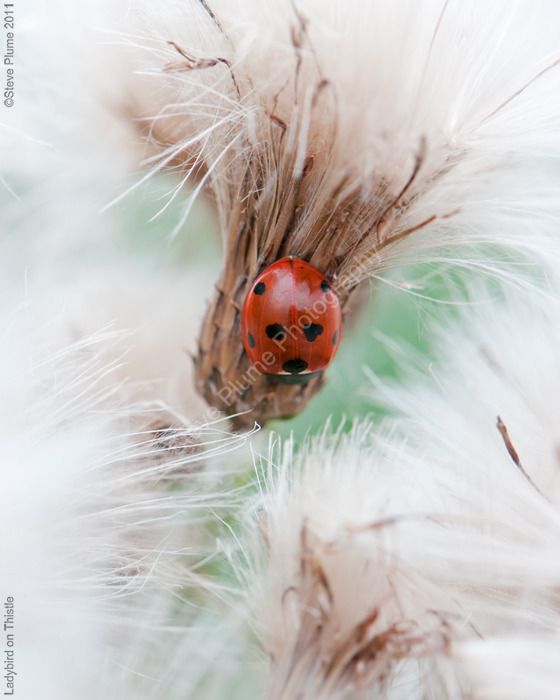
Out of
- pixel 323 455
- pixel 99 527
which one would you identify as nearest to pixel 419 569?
pixel 323 455

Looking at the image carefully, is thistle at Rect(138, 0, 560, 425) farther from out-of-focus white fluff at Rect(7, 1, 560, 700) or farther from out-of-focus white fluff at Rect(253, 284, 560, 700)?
out-of-focus white fluff at Rect(253, 284, 560, 700)

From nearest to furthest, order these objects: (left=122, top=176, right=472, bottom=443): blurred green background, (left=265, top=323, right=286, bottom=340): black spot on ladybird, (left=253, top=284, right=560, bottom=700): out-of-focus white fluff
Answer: (left=253, top=284, right=560, bottom=700): out-of-focus white fluff, (left=265, top=323, right=286, bottom=340): black spot on ladybird, (left=122, top=176, right=472, bottom=443): blurred green background

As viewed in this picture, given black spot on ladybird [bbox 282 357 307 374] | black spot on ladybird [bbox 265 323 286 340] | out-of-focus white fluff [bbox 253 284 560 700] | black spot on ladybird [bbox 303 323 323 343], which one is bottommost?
out-of-focus white fluff [bbox 253 284 560 700]

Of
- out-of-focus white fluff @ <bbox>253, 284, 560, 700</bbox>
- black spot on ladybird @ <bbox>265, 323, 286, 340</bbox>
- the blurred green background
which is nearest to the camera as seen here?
out-of-focus white fluff @ <bbox>253, 284, 560, 700</bbox>

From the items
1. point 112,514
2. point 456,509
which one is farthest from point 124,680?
point 456,509

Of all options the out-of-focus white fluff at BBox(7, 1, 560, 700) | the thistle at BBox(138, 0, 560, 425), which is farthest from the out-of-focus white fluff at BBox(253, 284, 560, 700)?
the thistle at BBox(138, 0, 560, 425)

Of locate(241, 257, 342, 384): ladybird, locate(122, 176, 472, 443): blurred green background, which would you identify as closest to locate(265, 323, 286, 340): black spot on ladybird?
locate(241, 257, 342, 384): ladybird

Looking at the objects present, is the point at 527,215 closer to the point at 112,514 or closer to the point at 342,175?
the point at 342,175

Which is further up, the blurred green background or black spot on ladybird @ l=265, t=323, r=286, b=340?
black spot on ladybird @ l=265, t=323, r=286, b=340

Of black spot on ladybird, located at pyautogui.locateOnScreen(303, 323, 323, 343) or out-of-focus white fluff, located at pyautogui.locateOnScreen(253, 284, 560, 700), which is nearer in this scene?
out-of-focus white fluff, located at pyautogui.locateOnScreen(253, 284, 560, 700)
